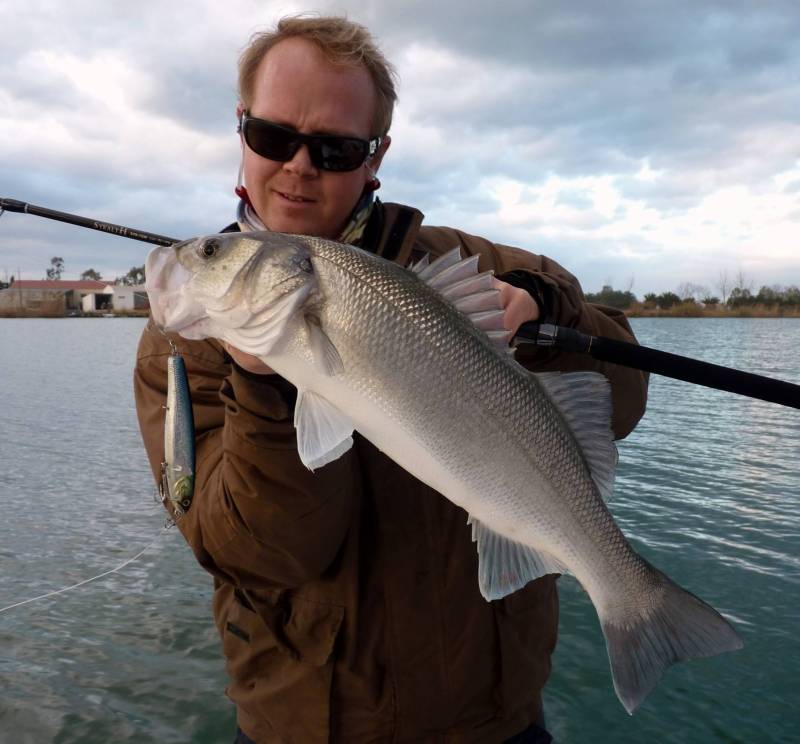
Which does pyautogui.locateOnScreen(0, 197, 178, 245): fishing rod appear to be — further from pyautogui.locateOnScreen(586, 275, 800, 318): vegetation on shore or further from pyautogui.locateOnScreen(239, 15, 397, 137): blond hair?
pyautogui.locateOnScreen(586, 275, 800, 318): vegetation on shore

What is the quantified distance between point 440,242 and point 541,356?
2.22ft

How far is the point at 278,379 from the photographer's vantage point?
6.97 feet

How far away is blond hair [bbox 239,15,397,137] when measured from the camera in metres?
2.46

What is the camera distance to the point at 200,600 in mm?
6875

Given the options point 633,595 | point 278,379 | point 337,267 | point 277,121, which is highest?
point 277,121

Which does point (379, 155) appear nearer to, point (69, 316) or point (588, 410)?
point (588, 410)

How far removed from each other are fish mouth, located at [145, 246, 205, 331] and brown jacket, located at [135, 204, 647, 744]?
227mm

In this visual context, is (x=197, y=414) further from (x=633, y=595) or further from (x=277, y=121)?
(x=633, y=595)

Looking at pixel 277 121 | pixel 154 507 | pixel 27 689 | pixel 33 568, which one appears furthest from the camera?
pixel 154 507

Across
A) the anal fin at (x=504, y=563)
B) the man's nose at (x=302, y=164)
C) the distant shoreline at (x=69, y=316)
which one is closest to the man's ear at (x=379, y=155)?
the man's nose at (x=302, y=164)

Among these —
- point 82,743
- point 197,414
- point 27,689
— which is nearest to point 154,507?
point 27,689

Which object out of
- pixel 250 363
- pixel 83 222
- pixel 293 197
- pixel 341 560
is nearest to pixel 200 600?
pixel 83 222

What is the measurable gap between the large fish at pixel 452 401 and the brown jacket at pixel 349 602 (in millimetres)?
194

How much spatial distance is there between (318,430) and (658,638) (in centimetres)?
137
